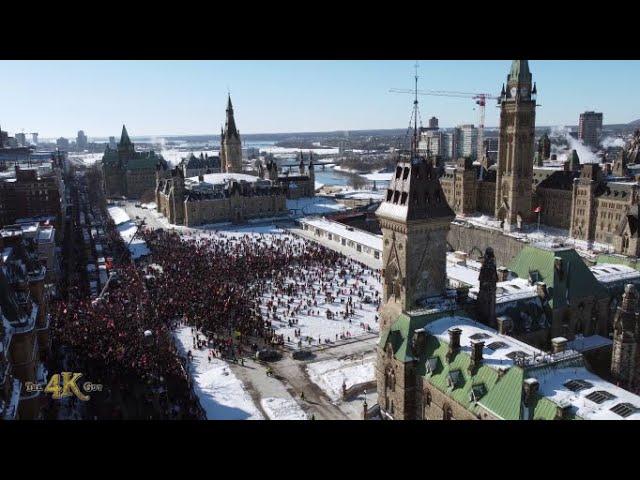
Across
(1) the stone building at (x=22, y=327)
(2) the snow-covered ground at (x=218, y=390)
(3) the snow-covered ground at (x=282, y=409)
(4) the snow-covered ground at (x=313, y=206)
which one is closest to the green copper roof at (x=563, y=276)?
(3) the snow-covered ground at (x=282, y=409)

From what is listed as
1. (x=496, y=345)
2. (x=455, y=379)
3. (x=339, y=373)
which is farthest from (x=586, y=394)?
(x=339, y=373)

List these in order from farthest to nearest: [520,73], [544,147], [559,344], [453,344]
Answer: [544,147] < [520,73] < [453,344] < [559,344]

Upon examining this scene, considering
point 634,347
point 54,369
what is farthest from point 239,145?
A: point 634,347

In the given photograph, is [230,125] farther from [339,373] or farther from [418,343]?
[418,343]

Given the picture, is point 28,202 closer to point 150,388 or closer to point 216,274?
point 216,274
